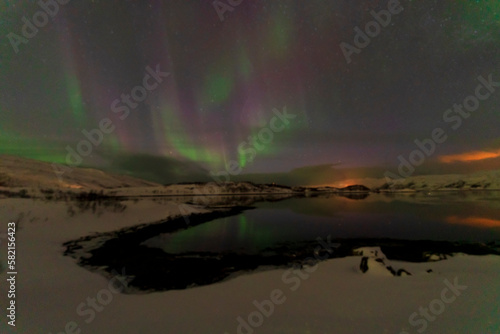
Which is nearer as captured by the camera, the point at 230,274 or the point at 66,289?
the point at 66,289

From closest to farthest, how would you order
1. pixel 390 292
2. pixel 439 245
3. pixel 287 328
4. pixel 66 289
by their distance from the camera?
pixel 287 328, pixel 390 292, pixel 66 289, pixel 439 245

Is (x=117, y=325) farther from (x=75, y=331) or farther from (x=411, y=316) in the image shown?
(x=411, y=316)

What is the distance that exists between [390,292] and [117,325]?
629 centimetres

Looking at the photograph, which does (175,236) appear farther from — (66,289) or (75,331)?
(75,331)

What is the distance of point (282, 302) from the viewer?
5820mm

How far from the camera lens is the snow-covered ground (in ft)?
15.7

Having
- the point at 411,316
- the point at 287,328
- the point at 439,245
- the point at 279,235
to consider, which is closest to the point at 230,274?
the point at 287,328

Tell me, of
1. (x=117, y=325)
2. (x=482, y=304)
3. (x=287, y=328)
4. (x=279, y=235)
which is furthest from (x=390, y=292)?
(x=279, y=235)

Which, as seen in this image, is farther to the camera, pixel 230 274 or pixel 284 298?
pixel 230 274

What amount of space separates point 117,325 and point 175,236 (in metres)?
10.4

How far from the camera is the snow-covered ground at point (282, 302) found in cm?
479

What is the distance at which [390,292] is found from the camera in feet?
19.7

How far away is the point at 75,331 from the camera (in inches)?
193

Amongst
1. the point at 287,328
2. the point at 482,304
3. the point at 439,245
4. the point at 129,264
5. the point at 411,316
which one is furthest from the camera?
the point at 439,245
